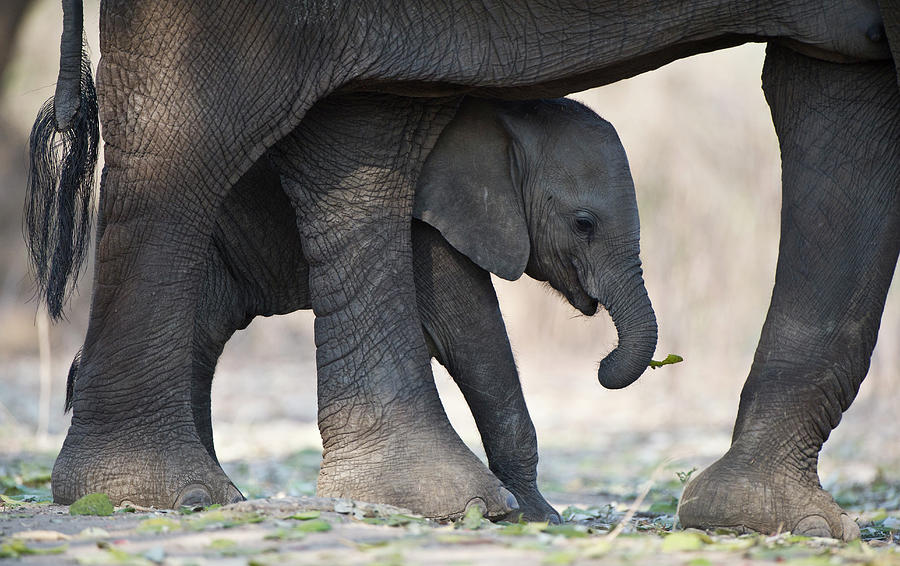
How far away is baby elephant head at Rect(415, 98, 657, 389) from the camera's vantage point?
16.8 ft

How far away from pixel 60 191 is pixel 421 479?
196 cm

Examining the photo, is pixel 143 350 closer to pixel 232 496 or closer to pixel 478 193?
pixel 232 496

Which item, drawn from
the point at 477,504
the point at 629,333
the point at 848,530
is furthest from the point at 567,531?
the point at 629,333

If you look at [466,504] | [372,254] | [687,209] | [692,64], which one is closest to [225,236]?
[372,254]

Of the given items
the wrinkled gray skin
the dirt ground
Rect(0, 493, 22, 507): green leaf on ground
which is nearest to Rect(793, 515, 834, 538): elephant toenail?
the dirt ground

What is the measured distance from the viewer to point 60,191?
205 inches

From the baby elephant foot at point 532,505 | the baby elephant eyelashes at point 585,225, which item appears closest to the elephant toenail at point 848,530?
the baby elephant foot at point 532,505

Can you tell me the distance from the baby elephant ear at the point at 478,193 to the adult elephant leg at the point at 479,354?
115mm

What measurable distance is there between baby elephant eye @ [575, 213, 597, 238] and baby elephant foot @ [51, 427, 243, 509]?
172cm

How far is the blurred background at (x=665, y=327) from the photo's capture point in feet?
34.4

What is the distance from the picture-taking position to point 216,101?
177 inches

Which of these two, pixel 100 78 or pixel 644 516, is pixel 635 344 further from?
pixel 100 78

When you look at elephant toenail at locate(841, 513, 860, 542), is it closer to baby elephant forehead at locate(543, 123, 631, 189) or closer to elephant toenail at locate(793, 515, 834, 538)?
elephant toenail at locate(793, 515, 834, 538)

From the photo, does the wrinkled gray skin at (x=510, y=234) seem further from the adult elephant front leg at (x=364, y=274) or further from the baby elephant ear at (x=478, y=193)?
the adult elephant front leg at (x=364, y=274)
